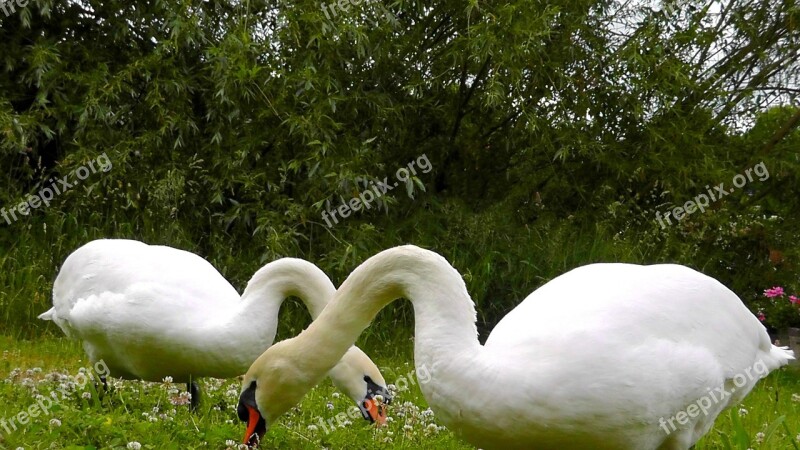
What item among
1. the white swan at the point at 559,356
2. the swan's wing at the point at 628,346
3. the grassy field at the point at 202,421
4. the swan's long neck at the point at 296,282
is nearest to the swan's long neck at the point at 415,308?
the white swan at the point at 559,356

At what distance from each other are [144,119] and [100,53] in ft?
2.45

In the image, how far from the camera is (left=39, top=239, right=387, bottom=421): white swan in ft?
14.9

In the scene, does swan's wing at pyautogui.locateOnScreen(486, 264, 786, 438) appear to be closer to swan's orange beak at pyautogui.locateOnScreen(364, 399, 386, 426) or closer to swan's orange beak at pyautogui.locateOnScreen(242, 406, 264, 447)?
swan's orange beak at pyautogui.locateOnScreen(242, 406, 264, 447)

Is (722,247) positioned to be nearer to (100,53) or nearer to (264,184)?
(264,184)

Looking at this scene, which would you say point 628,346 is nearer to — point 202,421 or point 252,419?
point 252,419

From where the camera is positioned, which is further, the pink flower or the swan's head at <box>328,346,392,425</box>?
the pink flower

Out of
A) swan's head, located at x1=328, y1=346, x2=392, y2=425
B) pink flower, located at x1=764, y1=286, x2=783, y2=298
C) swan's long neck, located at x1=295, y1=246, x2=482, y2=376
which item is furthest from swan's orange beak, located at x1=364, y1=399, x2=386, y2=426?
pink flower, located at x1=764, y1=286, x2=783, y2=298

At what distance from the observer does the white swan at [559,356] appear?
2.92 metres

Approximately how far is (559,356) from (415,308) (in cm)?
53

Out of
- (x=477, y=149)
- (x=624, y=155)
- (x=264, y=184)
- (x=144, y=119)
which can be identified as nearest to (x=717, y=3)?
(x=624, y=155)

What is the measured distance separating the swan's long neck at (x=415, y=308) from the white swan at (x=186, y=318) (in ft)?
3.42

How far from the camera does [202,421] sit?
4512 millimetres

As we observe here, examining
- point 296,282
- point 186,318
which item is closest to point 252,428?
point 186,318

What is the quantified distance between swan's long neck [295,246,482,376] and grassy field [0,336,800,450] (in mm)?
741
